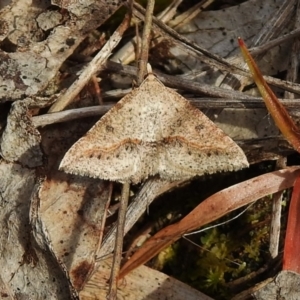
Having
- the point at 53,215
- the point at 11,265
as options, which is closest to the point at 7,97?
the point at 53,215

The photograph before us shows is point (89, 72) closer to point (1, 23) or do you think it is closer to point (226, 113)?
point (1, 23)

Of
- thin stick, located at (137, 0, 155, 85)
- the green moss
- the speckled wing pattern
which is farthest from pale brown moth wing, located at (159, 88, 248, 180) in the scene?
the green moss

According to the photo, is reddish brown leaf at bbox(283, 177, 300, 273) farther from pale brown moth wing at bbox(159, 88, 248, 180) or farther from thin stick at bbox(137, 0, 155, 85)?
thin stick at bbox(137, 0, 155, 85)

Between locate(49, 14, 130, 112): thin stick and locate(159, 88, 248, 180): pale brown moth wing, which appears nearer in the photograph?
locate(159, 88, 248, 180): pale brown moth wing

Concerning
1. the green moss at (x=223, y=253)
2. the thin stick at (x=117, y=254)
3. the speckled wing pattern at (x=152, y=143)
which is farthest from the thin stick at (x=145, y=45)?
the green moss at (x=223, y=253)

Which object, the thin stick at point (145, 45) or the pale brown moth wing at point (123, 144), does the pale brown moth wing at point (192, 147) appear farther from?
the thin stick at point (145, 45)

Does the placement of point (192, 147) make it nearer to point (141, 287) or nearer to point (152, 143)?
point (152, 143)
